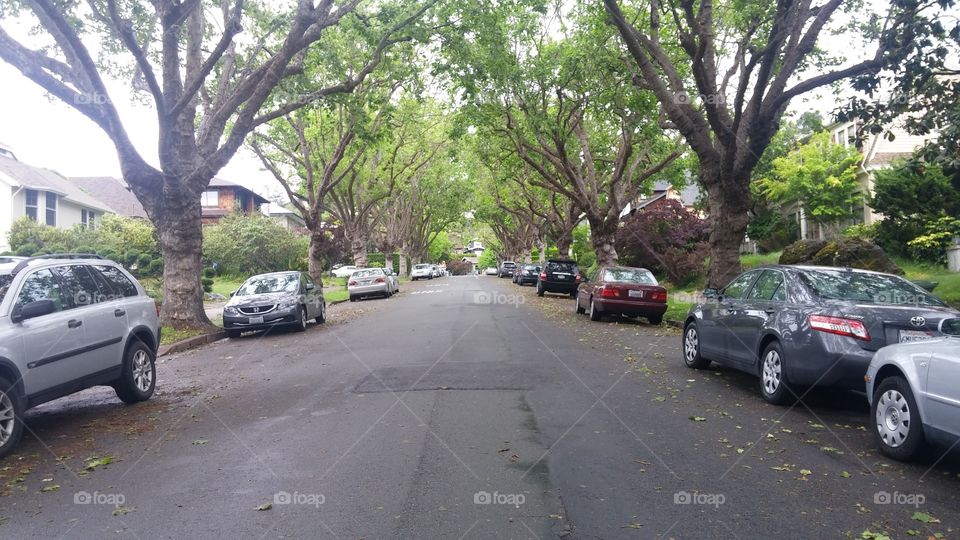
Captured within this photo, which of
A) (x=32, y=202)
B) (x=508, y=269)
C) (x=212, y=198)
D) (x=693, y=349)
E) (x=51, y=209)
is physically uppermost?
(x=212, y=198)

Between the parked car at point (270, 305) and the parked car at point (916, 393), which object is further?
the parked car at point (270, 305)

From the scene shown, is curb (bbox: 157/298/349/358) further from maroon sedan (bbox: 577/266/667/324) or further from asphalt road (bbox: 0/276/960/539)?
maroon sedan (bbox: 577/266/667/324)

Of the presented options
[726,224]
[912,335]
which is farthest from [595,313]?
[912,335]

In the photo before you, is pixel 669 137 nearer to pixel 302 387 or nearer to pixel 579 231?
pixel 302 387

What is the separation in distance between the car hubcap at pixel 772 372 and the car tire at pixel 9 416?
24.5ft

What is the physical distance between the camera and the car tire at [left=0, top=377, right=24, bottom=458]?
606 centimetres

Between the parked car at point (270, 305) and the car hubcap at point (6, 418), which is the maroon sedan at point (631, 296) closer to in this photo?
the parked car at point (270, 305)

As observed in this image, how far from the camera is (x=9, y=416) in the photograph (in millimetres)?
6148

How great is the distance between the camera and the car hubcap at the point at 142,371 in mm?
8539

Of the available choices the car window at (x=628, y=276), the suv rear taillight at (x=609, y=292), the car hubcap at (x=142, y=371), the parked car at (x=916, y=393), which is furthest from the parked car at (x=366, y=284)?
the parked car at (x=916, y=393)

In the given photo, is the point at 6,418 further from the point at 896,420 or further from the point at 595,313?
the point at 595,313

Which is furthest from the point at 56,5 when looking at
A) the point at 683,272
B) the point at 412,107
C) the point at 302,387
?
the point at 683,272

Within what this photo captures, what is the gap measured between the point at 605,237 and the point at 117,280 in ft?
73.3

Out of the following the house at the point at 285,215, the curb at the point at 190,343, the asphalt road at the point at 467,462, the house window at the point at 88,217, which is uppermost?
the house at the point at 285,215
